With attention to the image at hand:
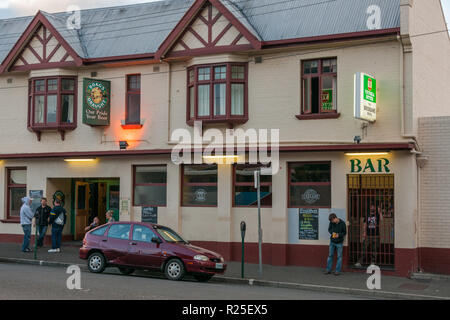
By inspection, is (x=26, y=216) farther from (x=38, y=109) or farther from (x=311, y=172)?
(x=311, y=172)

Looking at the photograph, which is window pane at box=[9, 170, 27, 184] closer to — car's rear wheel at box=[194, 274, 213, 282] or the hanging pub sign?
the hanging pub sign

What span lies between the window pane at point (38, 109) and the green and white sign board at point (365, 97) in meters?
11.7

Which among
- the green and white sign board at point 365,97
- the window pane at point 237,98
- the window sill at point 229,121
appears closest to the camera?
the green and white sign board at point 365,97

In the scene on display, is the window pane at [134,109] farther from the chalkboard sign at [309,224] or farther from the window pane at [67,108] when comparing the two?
the chalkboard sign at [309,224]

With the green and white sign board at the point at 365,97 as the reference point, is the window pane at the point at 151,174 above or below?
below

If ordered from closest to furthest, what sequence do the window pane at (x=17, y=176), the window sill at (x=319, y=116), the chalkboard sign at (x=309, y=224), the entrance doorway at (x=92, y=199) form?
the window sill at (x=319, y=116) < the chalkboard sign at (x=309, y=224) < the entrance doorway at (x=92, y=199) < the window pane at (x=17, y=176)

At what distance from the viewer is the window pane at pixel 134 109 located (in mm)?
22297

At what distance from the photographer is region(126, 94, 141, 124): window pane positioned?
22.3m

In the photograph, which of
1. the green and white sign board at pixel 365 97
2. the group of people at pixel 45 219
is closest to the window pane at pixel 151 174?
the group of people at pixel 45 219

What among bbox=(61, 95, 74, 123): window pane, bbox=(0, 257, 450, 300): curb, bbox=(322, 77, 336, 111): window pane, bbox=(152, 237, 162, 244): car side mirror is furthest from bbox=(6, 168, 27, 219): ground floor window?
bbox=(322, 77, 336, 111): window pane

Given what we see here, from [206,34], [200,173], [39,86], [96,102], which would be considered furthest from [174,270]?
[39,86]

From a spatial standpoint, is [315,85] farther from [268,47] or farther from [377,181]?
[377,181]

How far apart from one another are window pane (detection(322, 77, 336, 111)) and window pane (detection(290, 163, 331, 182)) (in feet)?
5.72

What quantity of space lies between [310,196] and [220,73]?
15.9ft
